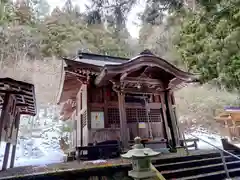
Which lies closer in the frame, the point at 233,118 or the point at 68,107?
the point at 68,107

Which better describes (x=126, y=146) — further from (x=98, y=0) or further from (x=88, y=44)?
(x=88, y=44)

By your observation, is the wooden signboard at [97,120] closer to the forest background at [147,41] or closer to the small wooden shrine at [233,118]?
the forest background at [147,41]

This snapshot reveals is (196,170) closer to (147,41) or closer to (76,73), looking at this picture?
(76,73)

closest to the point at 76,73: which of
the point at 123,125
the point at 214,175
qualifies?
the point at 123,125

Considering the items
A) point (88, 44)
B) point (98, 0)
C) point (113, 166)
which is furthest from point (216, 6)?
point (88, 44)

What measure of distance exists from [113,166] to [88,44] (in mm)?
26290

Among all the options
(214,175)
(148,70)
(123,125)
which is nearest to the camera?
(214,175)

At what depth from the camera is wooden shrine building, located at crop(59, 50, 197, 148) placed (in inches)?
286

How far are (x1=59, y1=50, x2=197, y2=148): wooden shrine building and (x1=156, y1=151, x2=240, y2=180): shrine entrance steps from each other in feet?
6.88

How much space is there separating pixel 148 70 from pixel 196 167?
4619mm

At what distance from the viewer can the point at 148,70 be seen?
27.7ft

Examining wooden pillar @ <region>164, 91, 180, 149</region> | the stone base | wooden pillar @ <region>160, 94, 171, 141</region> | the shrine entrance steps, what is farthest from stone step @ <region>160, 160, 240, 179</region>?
wooden pillar @ <region>160, 94, 171, 141</region>

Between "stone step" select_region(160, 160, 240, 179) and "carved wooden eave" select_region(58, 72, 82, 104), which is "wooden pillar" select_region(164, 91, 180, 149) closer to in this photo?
"stone step" select_region(160, 160, 240, 179)

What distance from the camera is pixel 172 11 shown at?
5227 millimetres
